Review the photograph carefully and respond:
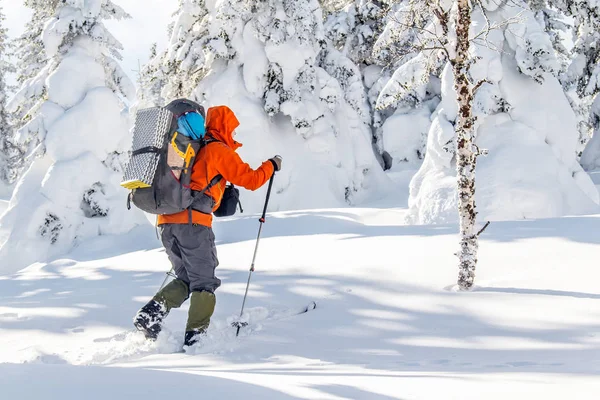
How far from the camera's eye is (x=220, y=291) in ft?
20.7

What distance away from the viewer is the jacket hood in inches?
191

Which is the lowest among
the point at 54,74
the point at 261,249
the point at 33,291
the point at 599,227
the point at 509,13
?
the point at 33,291

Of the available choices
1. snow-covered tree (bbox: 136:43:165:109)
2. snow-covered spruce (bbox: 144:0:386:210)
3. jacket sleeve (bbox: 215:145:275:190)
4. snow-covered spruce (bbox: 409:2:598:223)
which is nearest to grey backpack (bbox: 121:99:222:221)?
jacket sleeve (bbox: 215:145:275:190)

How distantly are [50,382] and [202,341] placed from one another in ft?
7.55

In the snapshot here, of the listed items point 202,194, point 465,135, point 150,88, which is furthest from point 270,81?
point 202,194

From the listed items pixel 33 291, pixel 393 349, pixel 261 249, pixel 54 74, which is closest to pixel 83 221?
pixel 54 74

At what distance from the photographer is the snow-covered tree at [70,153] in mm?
15016

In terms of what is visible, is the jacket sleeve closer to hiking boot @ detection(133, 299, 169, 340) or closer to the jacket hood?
the jacket hood

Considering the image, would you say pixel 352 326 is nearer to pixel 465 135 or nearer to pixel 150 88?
pixel 465 135

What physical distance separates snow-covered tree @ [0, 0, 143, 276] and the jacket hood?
37.9 ft

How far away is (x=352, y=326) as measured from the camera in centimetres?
486

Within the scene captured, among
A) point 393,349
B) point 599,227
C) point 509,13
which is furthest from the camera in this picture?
point 509,13

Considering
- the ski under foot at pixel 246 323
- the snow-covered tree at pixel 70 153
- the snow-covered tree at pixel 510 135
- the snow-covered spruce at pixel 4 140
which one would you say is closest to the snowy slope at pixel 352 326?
the ski under foot at pixel 246 323

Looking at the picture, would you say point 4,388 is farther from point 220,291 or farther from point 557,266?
point 557,266
